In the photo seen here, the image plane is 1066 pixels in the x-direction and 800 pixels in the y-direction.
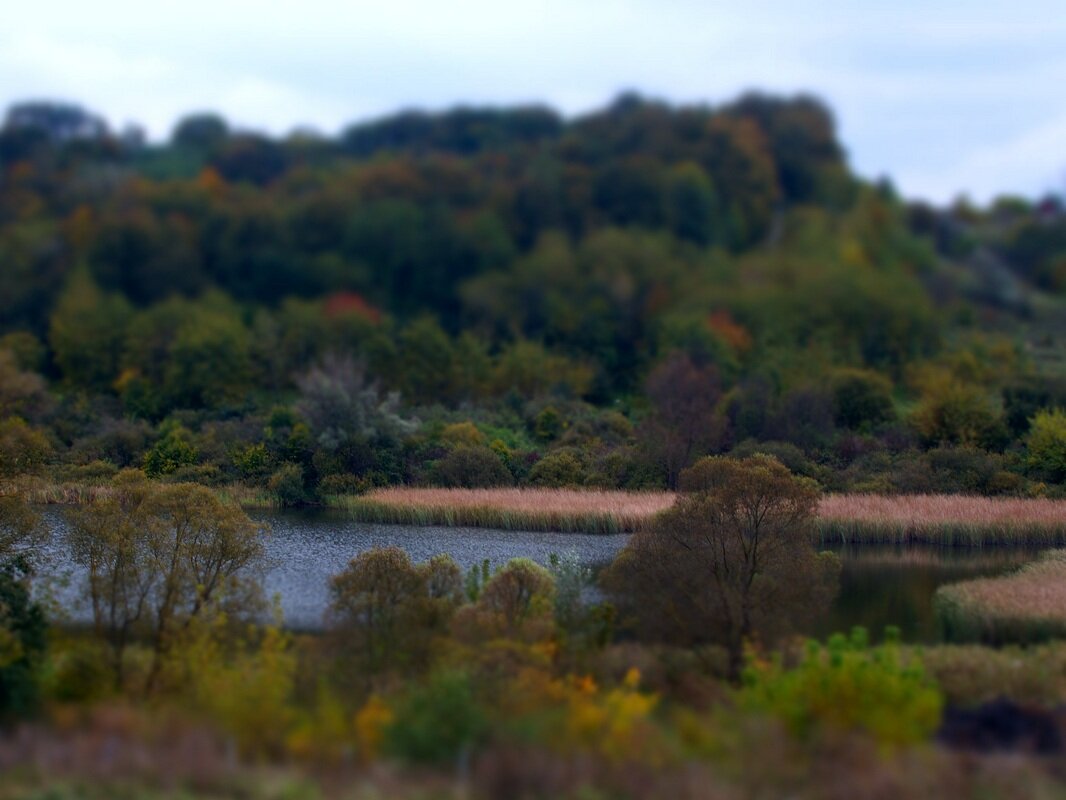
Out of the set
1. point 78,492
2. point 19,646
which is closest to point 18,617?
point 19,646

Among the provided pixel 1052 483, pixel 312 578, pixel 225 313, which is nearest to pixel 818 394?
pixel 1052 483

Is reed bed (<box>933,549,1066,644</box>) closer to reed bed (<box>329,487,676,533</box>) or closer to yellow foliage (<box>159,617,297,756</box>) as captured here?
reed bed (<box>329,487,676,533</box>)

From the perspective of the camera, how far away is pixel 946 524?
97.0ft

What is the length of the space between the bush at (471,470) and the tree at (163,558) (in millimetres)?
13733

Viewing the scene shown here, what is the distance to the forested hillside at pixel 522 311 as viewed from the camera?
37.4 meters

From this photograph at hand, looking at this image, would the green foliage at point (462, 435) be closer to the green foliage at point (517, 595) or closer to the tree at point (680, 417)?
the tree at point (680, 417)

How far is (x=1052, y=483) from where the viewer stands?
114 feet

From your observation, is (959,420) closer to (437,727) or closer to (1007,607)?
(1007,607)

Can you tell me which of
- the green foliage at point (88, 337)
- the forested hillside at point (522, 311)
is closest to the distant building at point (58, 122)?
the forested hillside at point (522, 311)

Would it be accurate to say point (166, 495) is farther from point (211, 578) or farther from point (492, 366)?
point (492, 366)

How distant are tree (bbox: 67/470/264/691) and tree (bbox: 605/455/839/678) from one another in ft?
23.3

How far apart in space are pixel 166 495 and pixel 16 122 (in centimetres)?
7845

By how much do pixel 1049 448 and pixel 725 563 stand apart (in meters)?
20.0

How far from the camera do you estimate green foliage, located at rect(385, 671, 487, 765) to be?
41.3 feet
